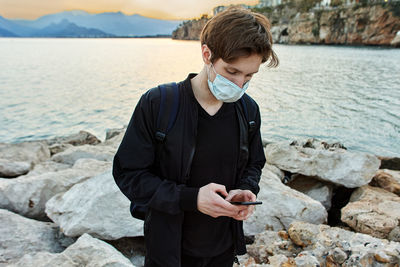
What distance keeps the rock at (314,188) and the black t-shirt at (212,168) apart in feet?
13.1

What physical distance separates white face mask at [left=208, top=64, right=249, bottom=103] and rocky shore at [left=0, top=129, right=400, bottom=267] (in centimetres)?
178

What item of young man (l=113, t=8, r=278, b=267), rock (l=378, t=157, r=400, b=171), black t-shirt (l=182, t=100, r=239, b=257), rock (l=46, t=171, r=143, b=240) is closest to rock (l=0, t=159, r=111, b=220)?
rock (l=46, t=171, r=143, b=240)

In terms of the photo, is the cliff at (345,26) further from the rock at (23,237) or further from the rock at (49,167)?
the rock at (23,237)

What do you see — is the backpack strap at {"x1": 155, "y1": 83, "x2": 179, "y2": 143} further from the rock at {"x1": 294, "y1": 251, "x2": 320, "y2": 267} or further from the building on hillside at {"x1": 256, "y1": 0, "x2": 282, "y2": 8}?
the building on hillside at {"x1": 256, "y1": 0, "x2": 282, "y2": 8}

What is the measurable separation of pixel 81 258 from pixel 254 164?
190cm

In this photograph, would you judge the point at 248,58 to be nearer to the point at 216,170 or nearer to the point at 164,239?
the point at 216,170

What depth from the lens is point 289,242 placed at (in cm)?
327

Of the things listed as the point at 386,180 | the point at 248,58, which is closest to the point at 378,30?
the point at 386,180

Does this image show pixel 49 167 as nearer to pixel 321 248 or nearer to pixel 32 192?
pixel 32 192

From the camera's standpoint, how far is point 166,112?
160cm

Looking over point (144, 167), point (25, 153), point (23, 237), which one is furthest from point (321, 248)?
point (25, 153)

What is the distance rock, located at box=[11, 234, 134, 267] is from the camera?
2.59m

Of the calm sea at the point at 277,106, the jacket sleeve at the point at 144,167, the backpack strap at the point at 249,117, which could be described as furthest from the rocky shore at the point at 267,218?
the calm sea at the point at 277,106

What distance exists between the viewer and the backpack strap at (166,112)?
159cm
